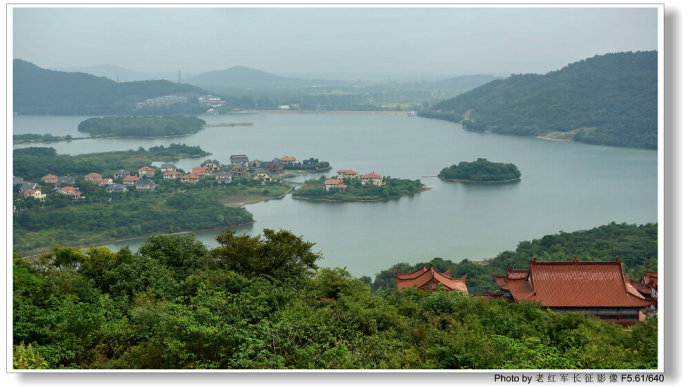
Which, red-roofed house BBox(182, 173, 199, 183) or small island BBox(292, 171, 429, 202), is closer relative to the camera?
small island BBox(292, 171, 429, 202)

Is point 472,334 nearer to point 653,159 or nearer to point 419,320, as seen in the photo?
point 419,320

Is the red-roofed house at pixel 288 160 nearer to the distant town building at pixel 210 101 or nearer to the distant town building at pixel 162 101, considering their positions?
the distant town building at pixel 162 101

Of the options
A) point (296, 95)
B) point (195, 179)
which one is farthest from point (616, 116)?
point (296, 95)

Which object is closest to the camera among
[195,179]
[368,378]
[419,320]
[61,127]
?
[368,378]

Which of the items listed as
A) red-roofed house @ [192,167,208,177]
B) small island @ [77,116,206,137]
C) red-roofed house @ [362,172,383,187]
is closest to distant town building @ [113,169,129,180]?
red-roofed house @ [192,167,208,177]

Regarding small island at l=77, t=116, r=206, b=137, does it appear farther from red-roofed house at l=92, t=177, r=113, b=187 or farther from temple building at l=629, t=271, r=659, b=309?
temple building at l=629, t=271, r=659, b=309

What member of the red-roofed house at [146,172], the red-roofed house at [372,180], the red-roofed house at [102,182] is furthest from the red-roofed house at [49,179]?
the red-roofed house at [372,180]

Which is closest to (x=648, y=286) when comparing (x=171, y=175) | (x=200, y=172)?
(x=200, y=172)
